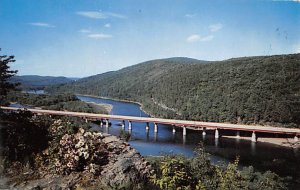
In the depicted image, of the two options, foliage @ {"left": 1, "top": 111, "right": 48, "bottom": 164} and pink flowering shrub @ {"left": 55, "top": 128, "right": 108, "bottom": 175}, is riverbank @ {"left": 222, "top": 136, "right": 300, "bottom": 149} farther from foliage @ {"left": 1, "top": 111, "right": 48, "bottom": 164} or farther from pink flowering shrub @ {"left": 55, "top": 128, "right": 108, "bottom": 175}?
foliage @ {"left": 1, "top": 111, "right": 48, "bottom": 164}

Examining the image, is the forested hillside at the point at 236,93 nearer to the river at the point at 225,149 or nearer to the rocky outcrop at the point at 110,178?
the river at the point at 225,149

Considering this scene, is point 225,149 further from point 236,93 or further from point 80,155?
point 80,155

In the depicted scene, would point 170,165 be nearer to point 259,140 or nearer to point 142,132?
point 259,140

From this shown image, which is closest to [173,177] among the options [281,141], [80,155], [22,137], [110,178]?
[110,178]

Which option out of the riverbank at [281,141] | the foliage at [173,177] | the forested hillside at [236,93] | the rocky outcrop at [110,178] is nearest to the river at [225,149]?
the riverbank at [281,141]

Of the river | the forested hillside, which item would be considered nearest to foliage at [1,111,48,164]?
the river

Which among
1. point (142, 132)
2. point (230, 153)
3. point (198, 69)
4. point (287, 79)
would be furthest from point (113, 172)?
point (198, 69)

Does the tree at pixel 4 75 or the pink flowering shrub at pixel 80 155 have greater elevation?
the tree at pixel 4 75
